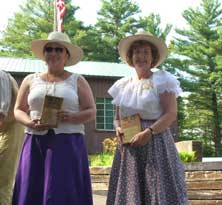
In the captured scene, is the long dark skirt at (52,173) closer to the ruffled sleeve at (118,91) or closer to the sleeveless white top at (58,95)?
the sleeveless white top at (58,95)

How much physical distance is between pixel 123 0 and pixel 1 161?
37.5 metres

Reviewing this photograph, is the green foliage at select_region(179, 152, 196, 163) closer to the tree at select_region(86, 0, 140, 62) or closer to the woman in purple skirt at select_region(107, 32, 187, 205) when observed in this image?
the woman in purple skirt at select_region(107, 32, 187, 205)

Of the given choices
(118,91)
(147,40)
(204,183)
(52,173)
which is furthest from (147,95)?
(204,183)

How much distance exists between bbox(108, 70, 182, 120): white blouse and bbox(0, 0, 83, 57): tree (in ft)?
116

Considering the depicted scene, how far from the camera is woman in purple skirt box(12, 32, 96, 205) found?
3.85 m

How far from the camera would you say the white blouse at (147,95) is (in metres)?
3.97

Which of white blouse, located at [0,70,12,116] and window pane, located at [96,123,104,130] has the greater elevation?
window pane, located at [96,123,104,130]

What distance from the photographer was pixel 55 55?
404 centimetres

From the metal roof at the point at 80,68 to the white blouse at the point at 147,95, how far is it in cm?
1821

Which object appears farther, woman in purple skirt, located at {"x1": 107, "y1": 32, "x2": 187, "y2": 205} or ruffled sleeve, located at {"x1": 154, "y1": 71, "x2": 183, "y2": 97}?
ruffled sleeve, located at {"x1": 154, "y1": 71, "x2": 183, "y2": 97}

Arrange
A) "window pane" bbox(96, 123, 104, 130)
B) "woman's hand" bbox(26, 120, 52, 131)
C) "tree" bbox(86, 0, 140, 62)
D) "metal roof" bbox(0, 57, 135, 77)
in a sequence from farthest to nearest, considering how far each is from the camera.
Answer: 1. "tree" bbox(86, 0, 140, 62)
2. "window pane" bbox(96, 123, 104, 130)
3. "metal roof" bbox(0, 57, 135, 77)
4. "woman's hand" bbox(26, 120, 52, 131)

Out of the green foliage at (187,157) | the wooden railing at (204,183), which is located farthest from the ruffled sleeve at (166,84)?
the green foliage at (187,157)

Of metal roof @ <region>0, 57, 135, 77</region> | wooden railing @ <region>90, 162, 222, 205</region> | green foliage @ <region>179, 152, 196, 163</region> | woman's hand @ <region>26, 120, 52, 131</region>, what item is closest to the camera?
woman's hand @ <region>26, 120, 52, 131</region>

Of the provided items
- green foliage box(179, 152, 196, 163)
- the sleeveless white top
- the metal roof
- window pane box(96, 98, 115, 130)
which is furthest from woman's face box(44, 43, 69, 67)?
window pane box(96, 98, 115, 130)
